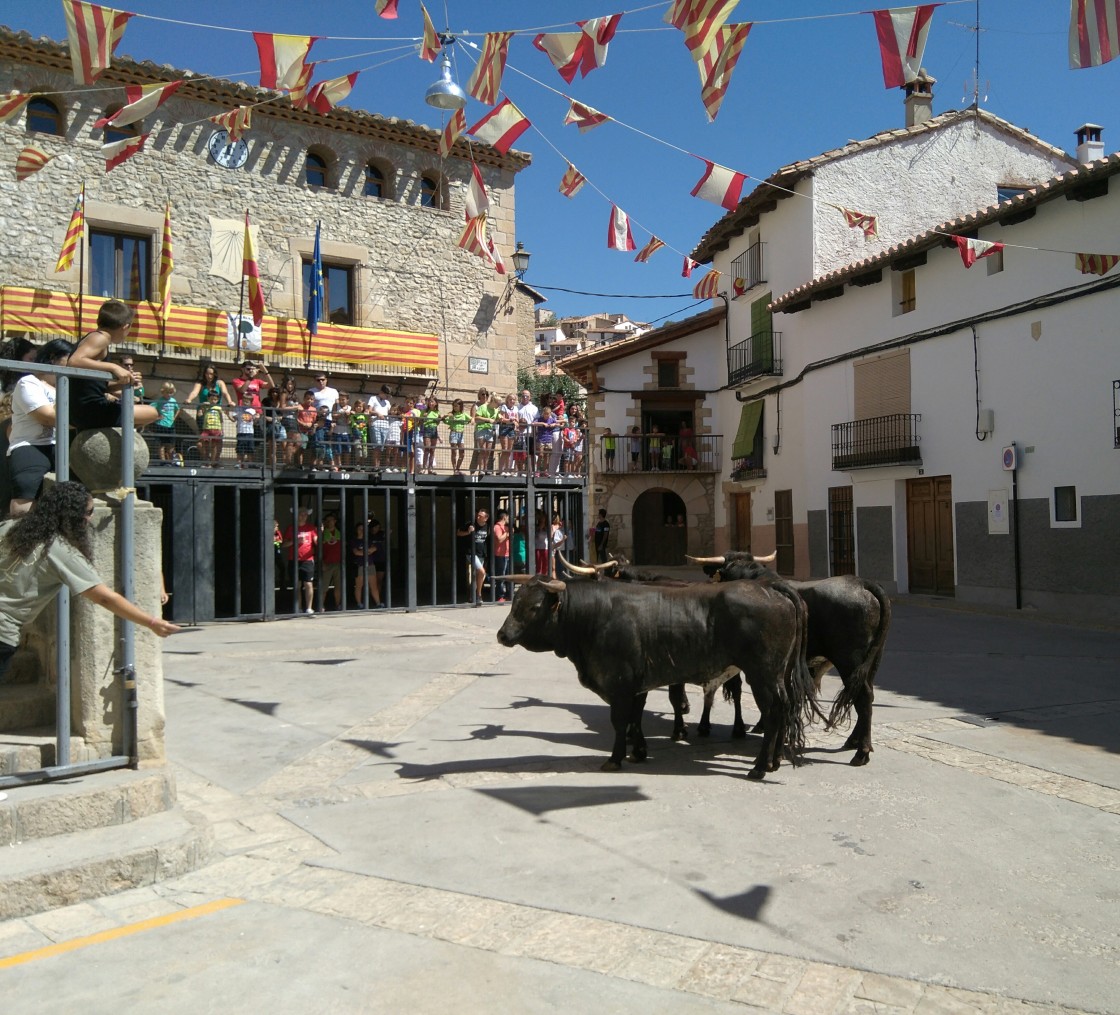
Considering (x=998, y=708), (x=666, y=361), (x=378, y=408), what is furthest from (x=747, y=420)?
(x=998, y=708)

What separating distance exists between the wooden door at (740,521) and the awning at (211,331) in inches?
449

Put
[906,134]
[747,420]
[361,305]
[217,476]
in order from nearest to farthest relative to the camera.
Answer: [217,476]
[361,305]
[906,134]
[747,420]

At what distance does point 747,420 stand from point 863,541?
22.4 ft

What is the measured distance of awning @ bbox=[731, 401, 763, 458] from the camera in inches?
1033

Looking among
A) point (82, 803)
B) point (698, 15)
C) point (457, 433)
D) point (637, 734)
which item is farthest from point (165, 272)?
point (82, 803)

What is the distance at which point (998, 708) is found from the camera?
25.7 feet

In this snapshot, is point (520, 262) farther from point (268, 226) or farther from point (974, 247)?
Result: point (974, 247)

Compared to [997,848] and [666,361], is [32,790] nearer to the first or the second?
[997,848]

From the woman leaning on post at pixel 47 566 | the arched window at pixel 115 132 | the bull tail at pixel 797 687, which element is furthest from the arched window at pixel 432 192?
the woman leaning on post at pixel 47 566

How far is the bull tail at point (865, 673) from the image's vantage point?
6.23 meters

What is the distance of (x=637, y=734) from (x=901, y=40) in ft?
18.8

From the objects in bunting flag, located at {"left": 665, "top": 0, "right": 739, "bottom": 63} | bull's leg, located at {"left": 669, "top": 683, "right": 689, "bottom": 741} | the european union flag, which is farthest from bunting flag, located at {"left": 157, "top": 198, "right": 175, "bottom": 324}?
bull's leg, located at {"left": 669, "top": 683, "right": 689, "bottom": 741}

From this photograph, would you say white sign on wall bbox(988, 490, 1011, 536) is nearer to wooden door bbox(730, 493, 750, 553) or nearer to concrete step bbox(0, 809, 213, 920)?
wooden door bbox(730, 493, 750, 553)

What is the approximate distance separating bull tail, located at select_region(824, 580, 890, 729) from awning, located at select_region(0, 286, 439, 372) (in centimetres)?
1522
